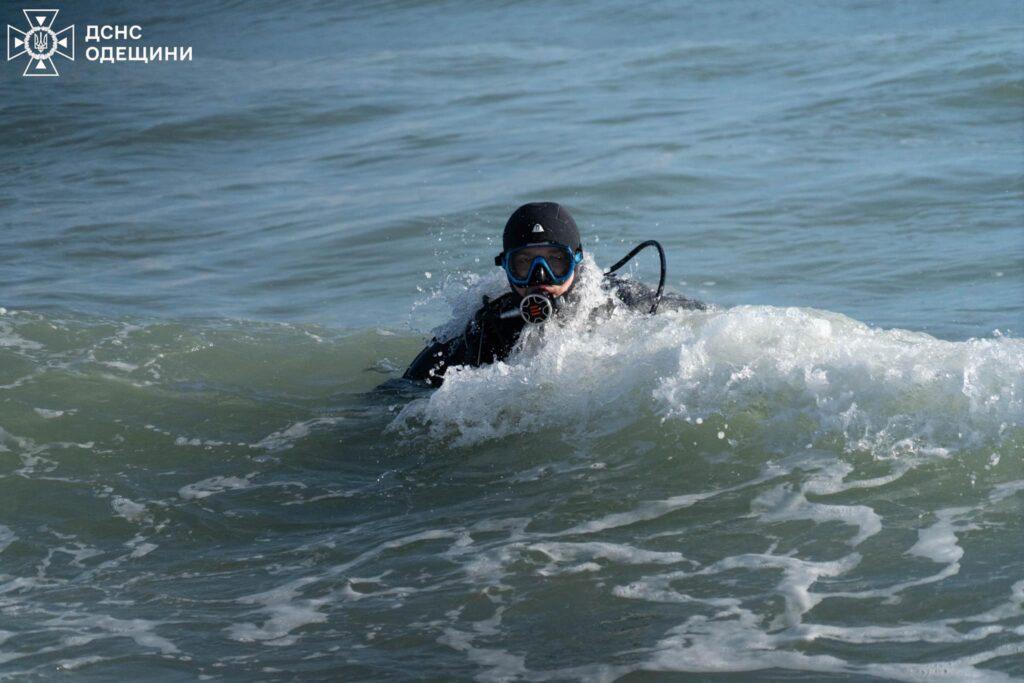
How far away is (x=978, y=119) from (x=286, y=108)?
10.1 metres

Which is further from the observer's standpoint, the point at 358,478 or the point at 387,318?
the point at 387,318

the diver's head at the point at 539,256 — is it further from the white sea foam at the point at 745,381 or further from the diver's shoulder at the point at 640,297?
the diver's shoulder at the point at 640,297

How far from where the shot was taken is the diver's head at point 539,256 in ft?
21.9

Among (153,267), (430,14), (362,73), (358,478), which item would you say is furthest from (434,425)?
(430,14)

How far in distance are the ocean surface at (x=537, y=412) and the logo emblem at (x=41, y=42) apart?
445 inches

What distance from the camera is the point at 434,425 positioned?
6.70 metres

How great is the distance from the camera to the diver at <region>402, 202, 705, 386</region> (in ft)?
22.0

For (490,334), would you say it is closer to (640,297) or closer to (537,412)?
(537,412)

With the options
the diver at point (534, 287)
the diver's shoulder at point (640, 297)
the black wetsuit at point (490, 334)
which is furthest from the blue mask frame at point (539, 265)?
the diver's shoulder at point (640, 297)

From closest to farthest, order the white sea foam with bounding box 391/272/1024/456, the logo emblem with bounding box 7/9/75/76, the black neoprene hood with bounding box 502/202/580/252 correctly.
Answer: the white sea foam with bounding box 391/272/1024/456
the black neoprene hood with bounding box 502/202/580/252
the logo emblem with bounding box 7/9/75/76

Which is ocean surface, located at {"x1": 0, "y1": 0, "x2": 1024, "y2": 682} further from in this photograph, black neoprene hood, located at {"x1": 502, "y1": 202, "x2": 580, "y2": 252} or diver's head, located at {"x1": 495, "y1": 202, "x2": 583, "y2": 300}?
black neoprene hood, located at {"x1": 502, "y1": 202, "x2": 580, "y2": 252}

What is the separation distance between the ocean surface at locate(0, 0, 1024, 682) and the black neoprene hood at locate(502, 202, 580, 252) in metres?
0.44

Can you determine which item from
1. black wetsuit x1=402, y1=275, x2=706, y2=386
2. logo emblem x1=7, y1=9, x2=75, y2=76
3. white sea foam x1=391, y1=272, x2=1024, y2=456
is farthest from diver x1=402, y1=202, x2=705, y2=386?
logo emblem x1=7, y1=9, x2=75, y2=76

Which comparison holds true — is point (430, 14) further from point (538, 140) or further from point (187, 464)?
point (187, 464)
